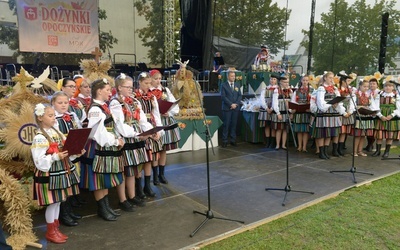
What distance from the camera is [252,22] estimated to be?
15375mm

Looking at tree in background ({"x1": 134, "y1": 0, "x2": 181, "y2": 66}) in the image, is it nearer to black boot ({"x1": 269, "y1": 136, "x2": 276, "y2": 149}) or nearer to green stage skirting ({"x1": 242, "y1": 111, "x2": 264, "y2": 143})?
green stage skirting ({"x1": 242, "y1": 111, "x2": 264, "y2": 143})

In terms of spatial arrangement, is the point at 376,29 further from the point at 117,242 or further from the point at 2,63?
the point at 117,242

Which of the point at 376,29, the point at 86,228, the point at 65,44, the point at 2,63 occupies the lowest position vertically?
the point at 86,228

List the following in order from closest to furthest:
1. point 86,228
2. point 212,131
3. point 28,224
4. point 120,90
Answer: point 28,224, point 86,228, point 120,90, point 212,131

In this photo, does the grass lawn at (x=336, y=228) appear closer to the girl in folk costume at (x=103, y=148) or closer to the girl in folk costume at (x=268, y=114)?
the girl in folk costume at (x=103, y=148)

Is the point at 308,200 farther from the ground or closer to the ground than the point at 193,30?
closer to the ground

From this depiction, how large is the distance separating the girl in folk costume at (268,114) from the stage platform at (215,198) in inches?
26.3

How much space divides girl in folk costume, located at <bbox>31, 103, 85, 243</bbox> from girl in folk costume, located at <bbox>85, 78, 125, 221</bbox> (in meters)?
0.28

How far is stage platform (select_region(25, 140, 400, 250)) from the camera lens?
3.19 m

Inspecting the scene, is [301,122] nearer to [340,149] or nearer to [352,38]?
[340,149]

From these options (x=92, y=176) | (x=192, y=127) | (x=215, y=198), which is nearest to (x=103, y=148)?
(x=92, y=176)

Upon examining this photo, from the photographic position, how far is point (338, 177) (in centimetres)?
517

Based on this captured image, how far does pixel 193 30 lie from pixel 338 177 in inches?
317

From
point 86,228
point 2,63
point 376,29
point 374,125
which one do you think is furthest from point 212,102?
point 376,29
